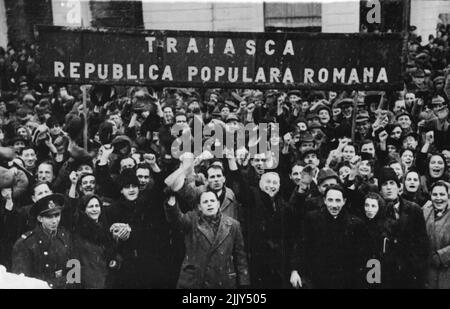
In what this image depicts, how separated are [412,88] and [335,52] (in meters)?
0.72

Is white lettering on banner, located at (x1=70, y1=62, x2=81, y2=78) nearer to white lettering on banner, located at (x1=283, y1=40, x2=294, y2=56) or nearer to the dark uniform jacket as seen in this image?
the dark uniform jacket

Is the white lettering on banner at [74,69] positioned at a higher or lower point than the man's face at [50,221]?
higher

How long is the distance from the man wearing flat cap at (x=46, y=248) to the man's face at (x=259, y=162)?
1.60 m

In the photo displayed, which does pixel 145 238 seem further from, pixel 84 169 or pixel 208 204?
pixel 84 169

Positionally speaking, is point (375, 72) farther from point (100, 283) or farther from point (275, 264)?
point (100, 283)

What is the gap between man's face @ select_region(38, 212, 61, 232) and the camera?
6.55 m

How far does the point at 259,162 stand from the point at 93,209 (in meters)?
1.41

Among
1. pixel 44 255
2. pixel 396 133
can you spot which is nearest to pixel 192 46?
pixel 396 133

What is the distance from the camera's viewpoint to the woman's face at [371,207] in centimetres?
659

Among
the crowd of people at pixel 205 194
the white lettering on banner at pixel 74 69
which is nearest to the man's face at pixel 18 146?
the crowd of people at pixel 205 194

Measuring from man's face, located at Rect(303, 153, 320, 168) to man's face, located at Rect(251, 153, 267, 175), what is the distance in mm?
344

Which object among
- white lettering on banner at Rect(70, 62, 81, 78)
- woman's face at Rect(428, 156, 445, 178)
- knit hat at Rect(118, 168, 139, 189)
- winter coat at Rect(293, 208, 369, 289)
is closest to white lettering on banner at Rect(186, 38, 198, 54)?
white lettering on banner at Rect(70, 62, 81, 78)

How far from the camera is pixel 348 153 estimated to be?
666cm

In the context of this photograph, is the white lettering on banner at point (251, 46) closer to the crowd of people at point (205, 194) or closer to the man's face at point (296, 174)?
the crowd of people at point (205, 194)
